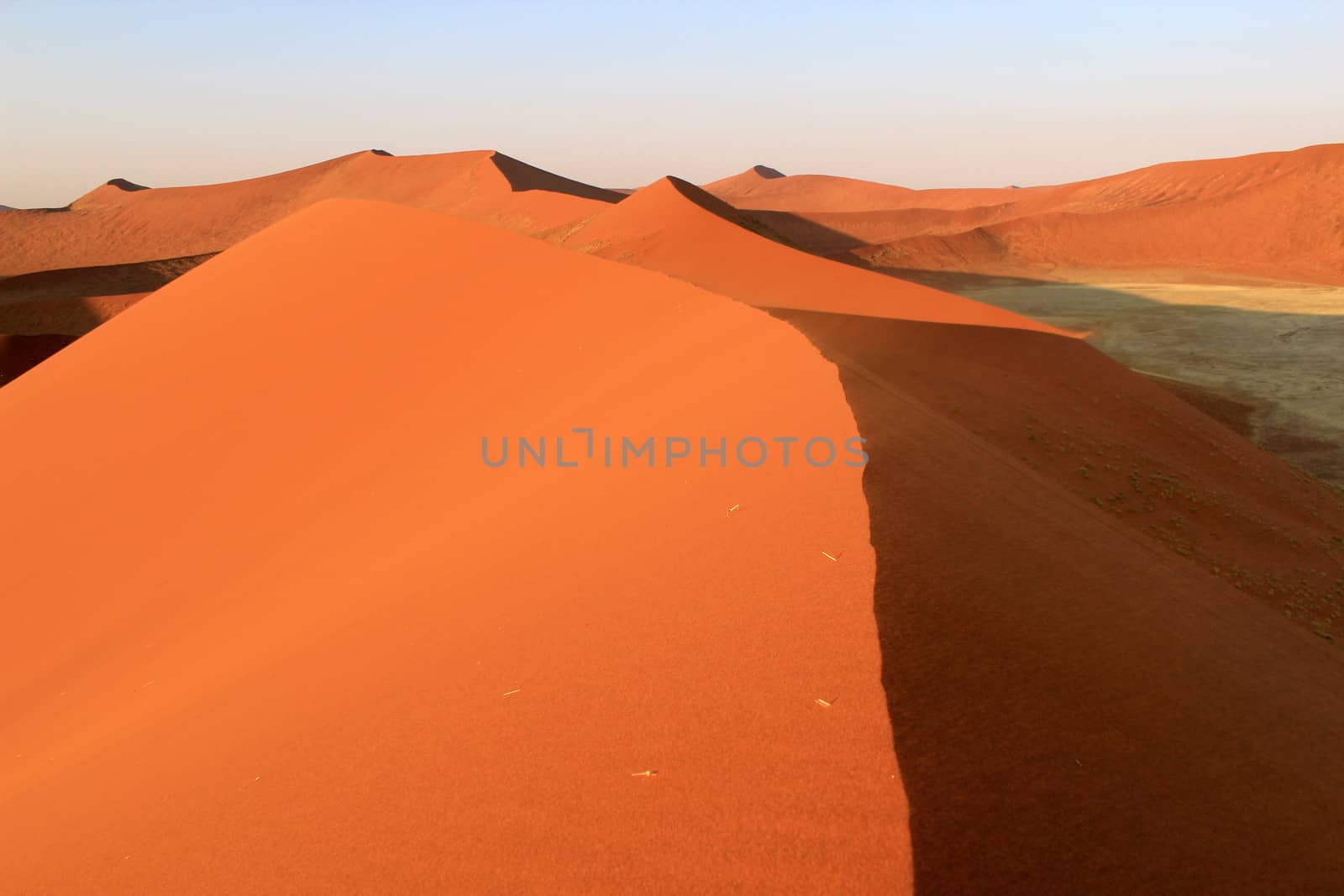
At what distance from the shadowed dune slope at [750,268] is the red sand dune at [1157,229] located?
2923 cm

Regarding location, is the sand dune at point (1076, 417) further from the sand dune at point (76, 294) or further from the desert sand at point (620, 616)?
the sand dune at point (76, 294)

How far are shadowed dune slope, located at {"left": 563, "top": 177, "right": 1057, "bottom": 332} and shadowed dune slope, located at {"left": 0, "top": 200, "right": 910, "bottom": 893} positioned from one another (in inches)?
174

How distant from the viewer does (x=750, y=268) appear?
47.9 feet

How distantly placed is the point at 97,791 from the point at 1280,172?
54876mm

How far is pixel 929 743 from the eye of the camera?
8.11ft

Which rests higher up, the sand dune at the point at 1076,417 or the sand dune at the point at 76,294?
the sand dune at the point at 76,294

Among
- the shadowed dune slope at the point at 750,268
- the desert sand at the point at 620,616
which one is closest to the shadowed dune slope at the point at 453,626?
the desert sand at the point at 620,616

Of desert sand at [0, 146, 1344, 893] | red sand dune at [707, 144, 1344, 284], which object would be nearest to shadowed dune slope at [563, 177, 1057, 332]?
desert sand at [0, 146, 1344, 893]

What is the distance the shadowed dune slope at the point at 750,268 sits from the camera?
1319 centimetres

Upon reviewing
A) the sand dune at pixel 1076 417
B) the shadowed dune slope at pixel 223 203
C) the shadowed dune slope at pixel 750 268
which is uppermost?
the shadowed dune slope at pixel 223 203

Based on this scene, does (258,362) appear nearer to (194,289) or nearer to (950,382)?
(194,289)

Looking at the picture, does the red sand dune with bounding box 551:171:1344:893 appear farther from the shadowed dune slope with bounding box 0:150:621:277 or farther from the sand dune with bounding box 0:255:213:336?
the shadowed dune slope with bounding box 0:150:621:277

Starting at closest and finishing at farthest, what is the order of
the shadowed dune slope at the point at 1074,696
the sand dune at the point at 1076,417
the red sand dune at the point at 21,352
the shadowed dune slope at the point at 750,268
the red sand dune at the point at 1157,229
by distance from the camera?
the shadowed dune slope at the point at 1074,696 < the sand dune at the point at 1076,417 < the shadowed dune slope at the point at 750,268 < the red sand dune at the point at 21,352 < the red sand dune at the point at 1157,229
